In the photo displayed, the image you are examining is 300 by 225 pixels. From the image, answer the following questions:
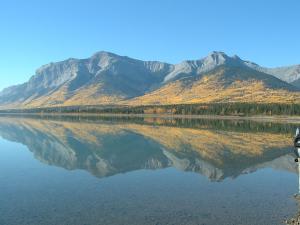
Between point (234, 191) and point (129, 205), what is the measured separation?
1285cm

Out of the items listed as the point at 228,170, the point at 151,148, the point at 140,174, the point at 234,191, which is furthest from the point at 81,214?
the point at 151,148

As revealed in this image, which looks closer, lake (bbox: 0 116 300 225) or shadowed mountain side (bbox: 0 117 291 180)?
lake (bbox: 0 116 300 225)

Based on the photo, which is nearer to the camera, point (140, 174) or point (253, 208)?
point (253, 208)

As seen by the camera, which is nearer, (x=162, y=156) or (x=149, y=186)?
(x=149, y=186)

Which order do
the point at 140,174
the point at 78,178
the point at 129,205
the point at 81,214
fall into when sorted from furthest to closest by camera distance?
the point at 140,174, the point at 78,178, the point at 129,205, the point at 81,214

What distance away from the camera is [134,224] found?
29281 mm

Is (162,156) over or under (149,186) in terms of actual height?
under

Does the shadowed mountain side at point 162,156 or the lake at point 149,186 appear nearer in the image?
the lake at point 149,186

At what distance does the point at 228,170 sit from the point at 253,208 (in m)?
22.0

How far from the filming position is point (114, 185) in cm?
4488

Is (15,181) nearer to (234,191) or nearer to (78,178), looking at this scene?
(78,178)

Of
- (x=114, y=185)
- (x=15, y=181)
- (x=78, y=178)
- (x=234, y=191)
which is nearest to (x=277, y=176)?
(x=234, y=191)

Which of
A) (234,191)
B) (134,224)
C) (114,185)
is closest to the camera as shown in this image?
(134,224)

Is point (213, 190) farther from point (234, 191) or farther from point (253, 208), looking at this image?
point (253, 208)
